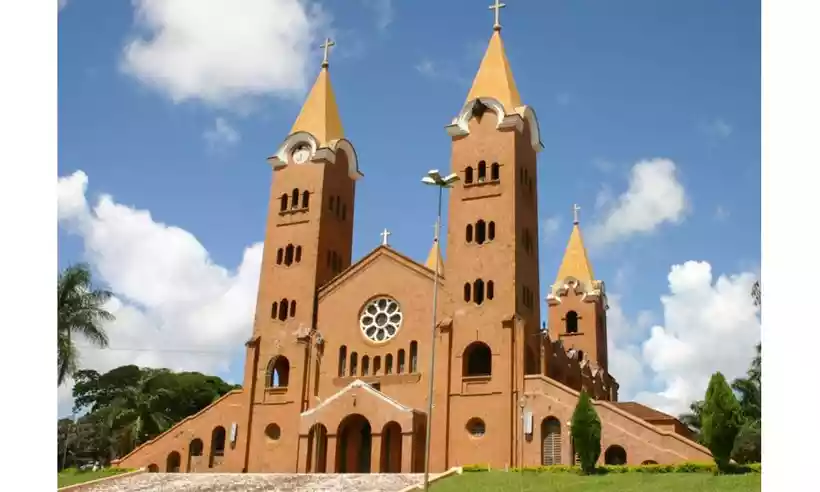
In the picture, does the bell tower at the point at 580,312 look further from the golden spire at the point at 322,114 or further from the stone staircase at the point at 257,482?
the stone staircase at the point at 257,482

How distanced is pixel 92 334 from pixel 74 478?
5479 millimetres

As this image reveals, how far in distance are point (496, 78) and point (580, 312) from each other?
15393mm

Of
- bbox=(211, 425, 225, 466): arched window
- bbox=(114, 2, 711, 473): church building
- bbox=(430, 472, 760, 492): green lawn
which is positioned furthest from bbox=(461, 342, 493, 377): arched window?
bbox=(211, 425, 225, 466): arched window

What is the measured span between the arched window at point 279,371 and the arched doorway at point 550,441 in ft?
33.8

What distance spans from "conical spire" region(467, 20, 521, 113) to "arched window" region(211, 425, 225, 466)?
52.2 ft

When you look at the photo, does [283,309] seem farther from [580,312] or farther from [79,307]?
[580,312]

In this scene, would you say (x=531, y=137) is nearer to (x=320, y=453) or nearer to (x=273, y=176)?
(x=273, y=176)

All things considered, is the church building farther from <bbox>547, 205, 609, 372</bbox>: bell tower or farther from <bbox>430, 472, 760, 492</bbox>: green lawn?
<bbox>547, 205, 609, 372</bbox>: bell tower

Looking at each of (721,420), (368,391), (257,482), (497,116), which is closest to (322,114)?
(497,116)

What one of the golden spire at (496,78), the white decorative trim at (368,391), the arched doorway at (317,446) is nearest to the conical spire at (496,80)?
the golden spire at (496,78)

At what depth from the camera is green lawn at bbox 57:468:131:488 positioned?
1105 inches

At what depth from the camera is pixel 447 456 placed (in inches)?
1091

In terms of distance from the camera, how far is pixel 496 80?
109 feet
